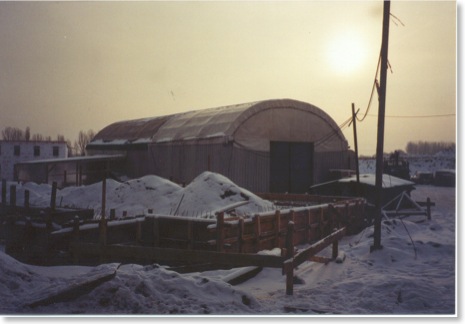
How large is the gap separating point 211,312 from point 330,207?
9.46 m

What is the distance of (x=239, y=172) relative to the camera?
2208cm

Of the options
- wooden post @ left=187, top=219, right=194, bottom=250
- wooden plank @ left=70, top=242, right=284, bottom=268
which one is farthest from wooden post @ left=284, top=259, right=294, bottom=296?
wooden post @ left=187, top=219, right=194, bottom=250

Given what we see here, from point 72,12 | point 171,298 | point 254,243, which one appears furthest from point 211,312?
point 72,12

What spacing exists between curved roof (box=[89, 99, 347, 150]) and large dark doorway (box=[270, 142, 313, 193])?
19.2 inches

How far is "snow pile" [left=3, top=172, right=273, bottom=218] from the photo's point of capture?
15.7 metres

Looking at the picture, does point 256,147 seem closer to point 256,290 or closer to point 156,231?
point 156,231

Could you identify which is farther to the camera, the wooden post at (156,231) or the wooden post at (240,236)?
the wooden post at (156,231)

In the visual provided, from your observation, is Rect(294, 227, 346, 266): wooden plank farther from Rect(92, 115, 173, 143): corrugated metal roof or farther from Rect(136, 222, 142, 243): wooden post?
Rect(92, 115, 173, 143): corrugated metal roof

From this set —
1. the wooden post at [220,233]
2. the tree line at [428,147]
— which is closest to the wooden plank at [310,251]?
the wooden post at [220,233]

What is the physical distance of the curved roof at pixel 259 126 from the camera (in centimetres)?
2256

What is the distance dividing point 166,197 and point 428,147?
10.6 meters

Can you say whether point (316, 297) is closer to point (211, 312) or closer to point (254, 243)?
point (211, 312)

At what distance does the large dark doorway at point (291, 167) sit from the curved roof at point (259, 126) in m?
0.49

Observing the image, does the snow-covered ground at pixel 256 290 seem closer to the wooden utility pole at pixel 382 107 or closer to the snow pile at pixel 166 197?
the wooden utility pole at pixel 382 107
